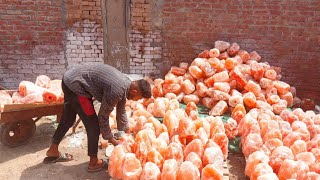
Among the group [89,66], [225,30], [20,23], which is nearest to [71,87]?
[89,66]

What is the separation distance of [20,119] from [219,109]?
130 inches

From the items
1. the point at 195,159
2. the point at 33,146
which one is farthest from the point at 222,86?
the point at 33,146

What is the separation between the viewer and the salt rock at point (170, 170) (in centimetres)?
423

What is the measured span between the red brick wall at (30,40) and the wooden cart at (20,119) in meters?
2.04

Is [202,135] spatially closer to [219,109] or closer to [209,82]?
[219,109]

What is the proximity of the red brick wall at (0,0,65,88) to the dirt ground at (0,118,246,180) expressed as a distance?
194 centimetres

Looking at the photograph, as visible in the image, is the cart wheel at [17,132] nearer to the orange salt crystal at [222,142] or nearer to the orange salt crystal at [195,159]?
the orange salt crystal at [195,159]

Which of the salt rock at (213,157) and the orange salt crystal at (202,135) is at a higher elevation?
the orange salt crystal at (202,135)

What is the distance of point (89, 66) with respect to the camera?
480 centimetres

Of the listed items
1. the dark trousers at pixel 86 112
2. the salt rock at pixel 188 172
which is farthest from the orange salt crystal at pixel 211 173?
the dark trousers at pixel 86 112

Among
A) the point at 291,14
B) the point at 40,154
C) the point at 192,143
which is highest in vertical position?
the point at 291,14

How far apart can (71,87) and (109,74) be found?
565 millimetres

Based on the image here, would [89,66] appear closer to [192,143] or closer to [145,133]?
[145,133]

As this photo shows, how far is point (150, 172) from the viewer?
4285 millimetres
